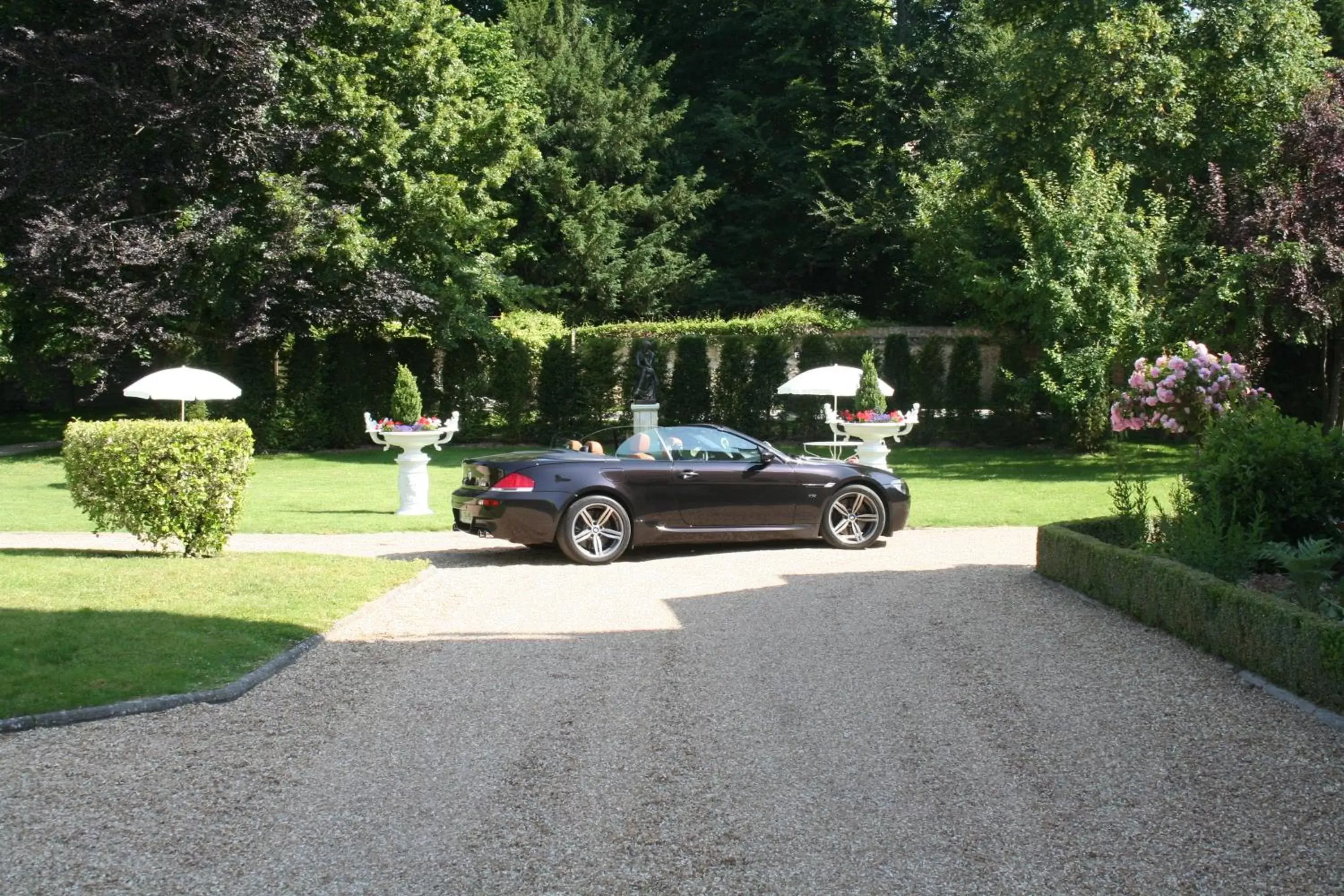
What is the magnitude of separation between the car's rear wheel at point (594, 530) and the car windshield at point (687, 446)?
586 mm

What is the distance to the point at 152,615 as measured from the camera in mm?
8602

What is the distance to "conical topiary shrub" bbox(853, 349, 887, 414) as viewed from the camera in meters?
21.0

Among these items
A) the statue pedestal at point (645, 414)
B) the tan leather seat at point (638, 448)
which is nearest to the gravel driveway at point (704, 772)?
the tan leather seat at point (638, 448)

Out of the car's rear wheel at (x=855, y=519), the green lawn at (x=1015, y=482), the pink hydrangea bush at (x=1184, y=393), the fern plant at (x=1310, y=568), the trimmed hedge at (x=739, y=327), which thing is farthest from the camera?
the trimmed hedge at (x=739, y=327)

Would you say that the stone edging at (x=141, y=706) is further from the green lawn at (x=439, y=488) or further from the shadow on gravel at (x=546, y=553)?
the green lawn at (x=439, y=488)

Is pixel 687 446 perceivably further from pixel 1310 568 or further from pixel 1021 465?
pixel 1021 465

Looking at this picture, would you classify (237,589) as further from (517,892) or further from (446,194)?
(446,194)

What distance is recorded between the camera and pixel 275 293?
27656 millimetres

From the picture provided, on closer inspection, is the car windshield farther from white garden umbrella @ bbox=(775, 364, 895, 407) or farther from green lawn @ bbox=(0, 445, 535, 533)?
white garden umbrella @ bbox=(775, 364, 895, 407)

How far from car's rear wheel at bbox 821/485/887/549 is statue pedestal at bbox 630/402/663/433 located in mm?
10474

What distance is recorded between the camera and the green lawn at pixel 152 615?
678 cm

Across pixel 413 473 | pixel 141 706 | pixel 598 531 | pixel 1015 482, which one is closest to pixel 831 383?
pixel 1015 482

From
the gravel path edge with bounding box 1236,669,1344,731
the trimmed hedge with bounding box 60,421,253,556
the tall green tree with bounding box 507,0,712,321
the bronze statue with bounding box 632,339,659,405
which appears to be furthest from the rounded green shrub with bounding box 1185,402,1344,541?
the tall green tree with bounding box 507,0,712,321

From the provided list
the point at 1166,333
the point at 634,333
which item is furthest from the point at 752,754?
the point at 634,333
